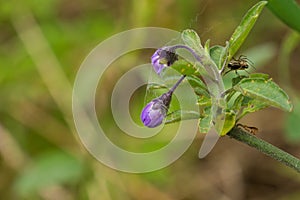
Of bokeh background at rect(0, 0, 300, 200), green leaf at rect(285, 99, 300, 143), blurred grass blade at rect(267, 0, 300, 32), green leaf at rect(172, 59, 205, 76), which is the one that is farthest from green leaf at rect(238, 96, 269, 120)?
bokeh background at rect(0, 0, 300, 200)

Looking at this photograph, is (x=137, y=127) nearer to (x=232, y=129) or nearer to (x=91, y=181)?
(x=91, y=181)

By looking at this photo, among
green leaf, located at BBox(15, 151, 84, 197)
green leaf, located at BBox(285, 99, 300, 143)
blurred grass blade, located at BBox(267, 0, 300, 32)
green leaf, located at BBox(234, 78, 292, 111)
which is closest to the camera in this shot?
green leaf, located at BBox(234, 78, 292, 111)

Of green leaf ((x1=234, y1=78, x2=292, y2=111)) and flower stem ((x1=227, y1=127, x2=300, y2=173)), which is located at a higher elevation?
green leaf ((x1=234, y1=78, x2=292, y2=111))

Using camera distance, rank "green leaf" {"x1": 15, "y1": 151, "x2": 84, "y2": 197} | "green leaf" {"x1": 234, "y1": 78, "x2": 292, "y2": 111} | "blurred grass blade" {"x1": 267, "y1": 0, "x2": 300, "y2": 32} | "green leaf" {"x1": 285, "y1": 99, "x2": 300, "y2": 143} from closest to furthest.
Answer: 1. "green leaf" {"x1": 234, "y1": 78, "x2": 292, "y2": 111}
2. "blurred grass blade" {"x1": 267, "y1": 0, "x2": 300, "y2": 32}
3. "green leaf" {"x1": 285, "y1": 99, "x2": 300, "y2": 143}
4. "green leaf" {"x1": 15, "y1": 151, "x2": 84, "y2": 197}

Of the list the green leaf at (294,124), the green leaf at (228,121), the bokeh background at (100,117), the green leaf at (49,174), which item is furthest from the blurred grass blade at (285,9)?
the green leaf at (49,174)

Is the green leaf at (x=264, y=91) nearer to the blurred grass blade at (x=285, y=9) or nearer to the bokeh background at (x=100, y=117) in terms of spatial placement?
the blurred grass blade at (x=285, y=9)

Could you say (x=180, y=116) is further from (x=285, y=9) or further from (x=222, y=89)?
(x=285, y=9)

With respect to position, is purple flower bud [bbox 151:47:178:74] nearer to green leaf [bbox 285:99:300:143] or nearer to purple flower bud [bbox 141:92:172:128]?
purple flower bud [bbox 141:92:172:128]

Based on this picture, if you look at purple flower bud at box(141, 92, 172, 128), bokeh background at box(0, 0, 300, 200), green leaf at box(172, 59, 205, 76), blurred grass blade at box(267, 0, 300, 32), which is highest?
green leaf at box(172, 59, 205, 76)
